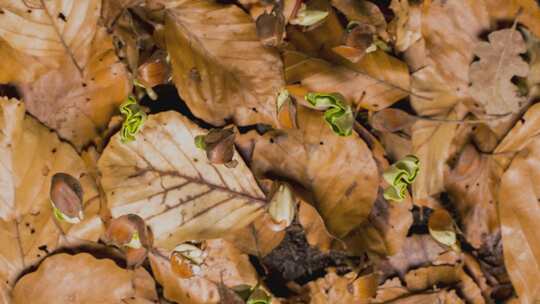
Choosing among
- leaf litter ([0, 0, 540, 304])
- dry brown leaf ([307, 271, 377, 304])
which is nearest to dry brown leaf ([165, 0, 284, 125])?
leaf litter ([0, 0, 540, 304])

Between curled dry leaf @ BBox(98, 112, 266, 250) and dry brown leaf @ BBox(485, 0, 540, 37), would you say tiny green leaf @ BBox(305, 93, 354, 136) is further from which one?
dry brown leaf @ BBox(485, 0, 540, 37)

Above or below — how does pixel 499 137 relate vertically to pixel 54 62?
below

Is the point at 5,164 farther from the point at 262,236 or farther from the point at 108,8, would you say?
the point at 262,236

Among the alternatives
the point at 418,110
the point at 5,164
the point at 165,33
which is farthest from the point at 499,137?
the point at 5,164

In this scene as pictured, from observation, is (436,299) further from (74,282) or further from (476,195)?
(74,282)

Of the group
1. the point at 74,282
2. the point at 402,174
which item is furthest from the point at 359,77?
the point at 74,282

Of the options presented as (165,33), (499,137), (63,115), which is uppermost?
(165,33)

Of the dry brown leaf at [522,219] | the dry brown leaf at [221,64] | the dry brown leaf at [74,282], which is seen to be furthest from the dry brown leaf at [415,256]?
the dry brown leaf at [74,282]
